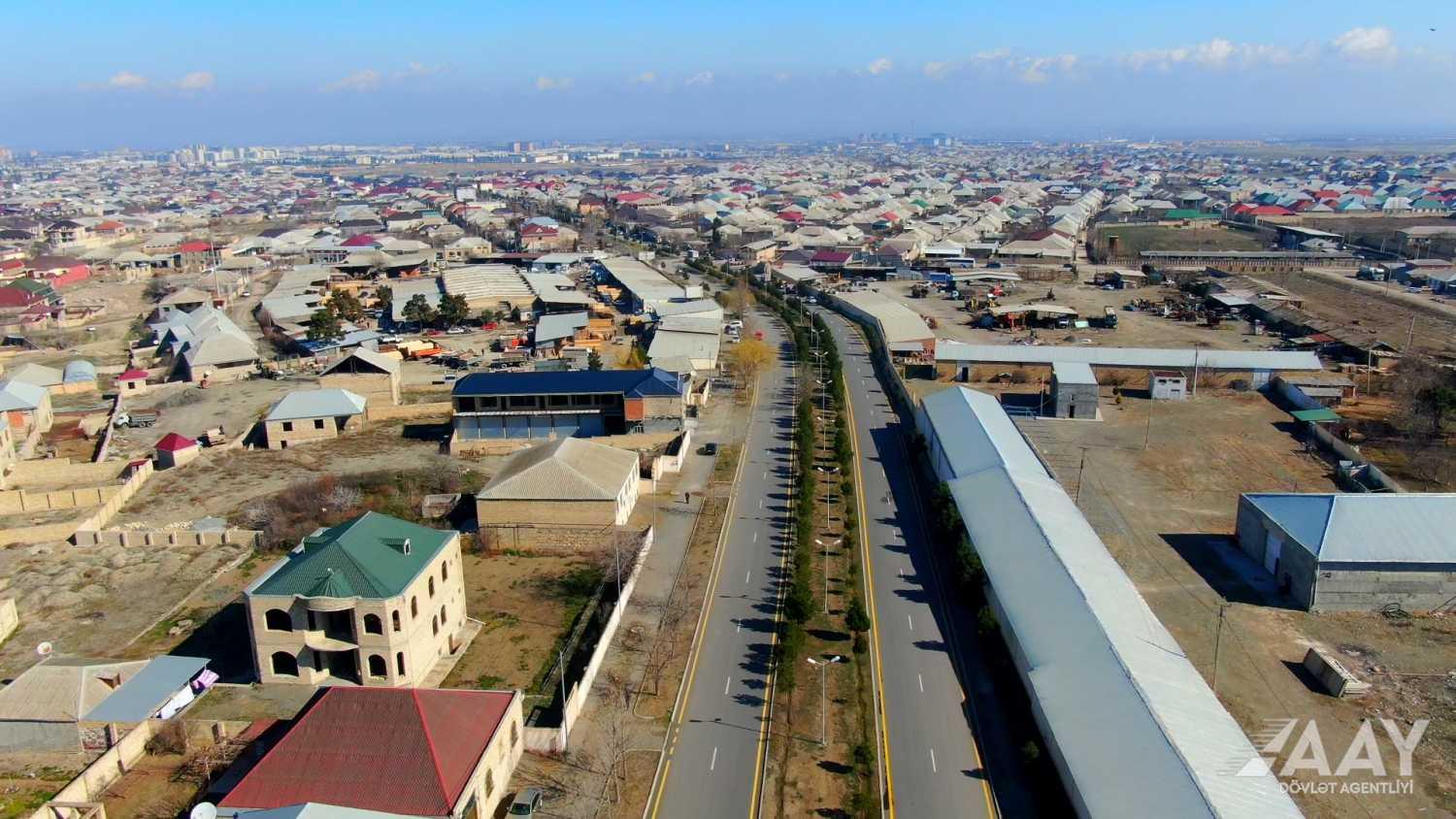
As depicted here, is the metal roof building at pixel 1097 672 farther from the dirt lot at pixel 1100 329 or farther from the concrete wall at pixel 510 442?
the dirt lot at pixel 1100 329

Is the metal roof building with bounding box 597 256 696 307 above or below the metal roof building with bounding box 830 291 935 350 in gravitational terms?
above

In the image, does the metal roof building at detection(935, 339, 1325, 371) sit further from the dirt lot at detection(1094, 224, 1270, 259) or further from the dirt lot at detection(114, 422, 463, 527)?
the dirt lot at detection(1094, 224, 1270, 259)

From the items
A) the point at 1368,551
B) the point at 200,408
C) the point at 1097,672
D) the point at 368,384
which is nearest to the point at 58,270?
the point at 200,408

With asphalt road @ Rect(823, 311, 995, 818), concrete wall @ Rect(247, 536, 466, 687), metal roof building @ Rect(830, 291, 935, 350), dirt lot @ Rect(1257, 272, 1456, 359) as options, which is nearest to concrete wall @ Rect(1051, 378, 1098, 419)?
asphalt road @ Rect(823, 311, 995, 818)

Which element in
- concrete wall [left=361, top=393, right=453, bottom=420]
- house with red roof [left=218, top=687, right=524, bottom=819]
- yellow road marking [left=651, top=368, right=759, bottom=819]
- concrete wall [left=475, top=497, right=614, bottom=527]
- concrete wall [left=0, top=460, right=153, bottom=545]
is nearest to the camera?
house with red roof [left=218, top=687, right=524, bottom=819]

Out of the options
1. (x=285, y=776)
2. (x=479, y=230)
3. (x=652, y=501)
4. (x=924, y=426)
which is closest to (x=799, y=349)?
(x=924, y=426)

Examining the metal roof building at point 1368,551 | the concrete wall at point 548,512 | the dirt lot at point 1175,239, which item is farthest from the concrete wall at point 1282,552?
the dirt lot at point 1175,239

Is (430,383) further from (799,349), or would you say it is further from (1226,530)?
(1226,530)

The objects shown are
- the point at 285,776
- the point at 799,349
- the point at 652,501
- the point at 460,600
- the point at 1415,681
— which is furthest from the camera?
the point at 799,349
